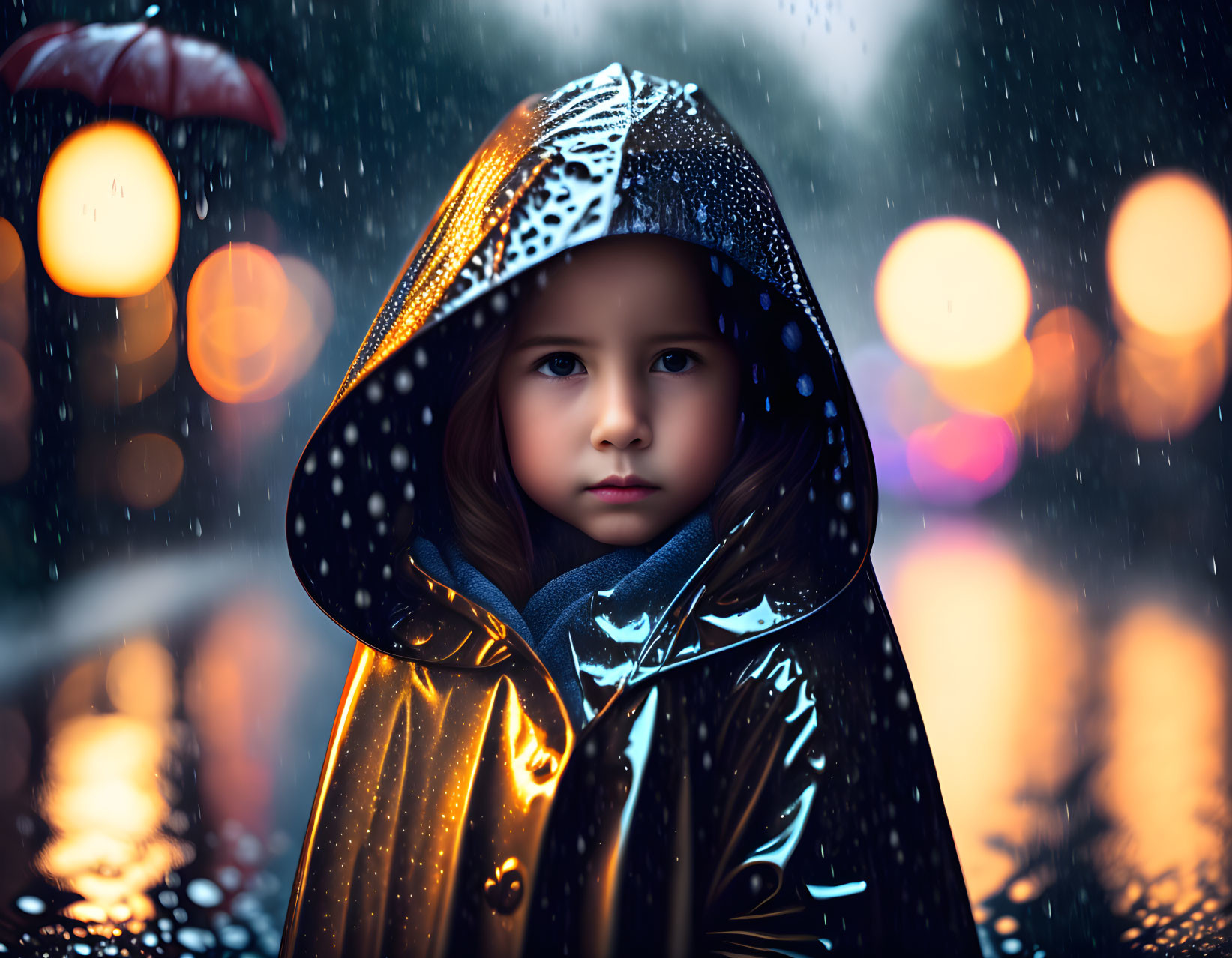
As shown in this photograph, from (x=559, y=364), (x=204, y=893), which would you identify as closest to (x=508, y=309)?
(x=559, y=364)

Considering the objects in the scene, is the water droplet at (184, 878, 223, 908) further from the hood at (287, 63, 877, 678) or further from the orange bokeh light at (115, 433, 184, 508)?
the orange bokeh light at (115, 433, 184, 508)

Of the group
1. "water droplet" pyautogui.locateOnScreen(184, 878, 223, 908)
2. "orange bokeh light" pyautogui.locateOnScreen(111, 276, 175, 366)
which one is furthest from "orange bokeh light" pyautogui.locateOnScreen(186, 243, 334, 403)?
"water droplet" pyautogui.locateOnScreen(184, 878, 223, 908)

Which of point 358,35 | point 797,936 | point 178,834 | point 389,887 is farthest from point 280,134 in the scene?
point 797,936

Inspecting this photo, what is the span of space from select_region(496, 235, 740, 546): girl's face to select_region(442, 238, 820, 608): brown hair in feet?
0.07

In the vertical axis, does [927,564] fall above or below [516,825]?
above

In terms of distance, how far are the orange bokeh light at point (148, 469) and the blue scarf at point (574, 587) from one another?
1441 millimetres

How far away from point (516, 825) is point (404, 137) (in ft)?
3.92

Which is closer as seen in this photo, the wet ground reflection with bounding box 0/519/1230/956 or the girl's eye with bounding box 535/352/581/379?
the girl's eye with bounding box 535/352/581/379

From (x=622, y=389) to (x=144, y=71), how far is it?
1.41 metres

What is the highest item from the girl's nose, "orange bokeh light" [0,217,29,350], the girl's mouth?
"orange bokeh light" [0,217,29,350]

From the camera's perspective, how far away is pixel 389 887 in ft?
2.26

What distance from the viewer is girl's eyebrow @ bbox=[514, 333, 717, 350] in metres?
0.63

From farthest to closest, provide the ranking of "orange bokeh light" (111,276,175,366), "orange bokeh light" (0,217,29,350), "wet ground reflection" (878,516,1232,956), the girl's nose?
"orange bokeh light" (111,276,175,366) → "orange bokeh light" (0,217,29,350) → "wet ground reflection" (878,516,1232,956) → the girl's nose

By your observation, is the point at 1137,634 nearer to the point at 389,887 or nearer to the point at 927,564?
the point at 927,564
